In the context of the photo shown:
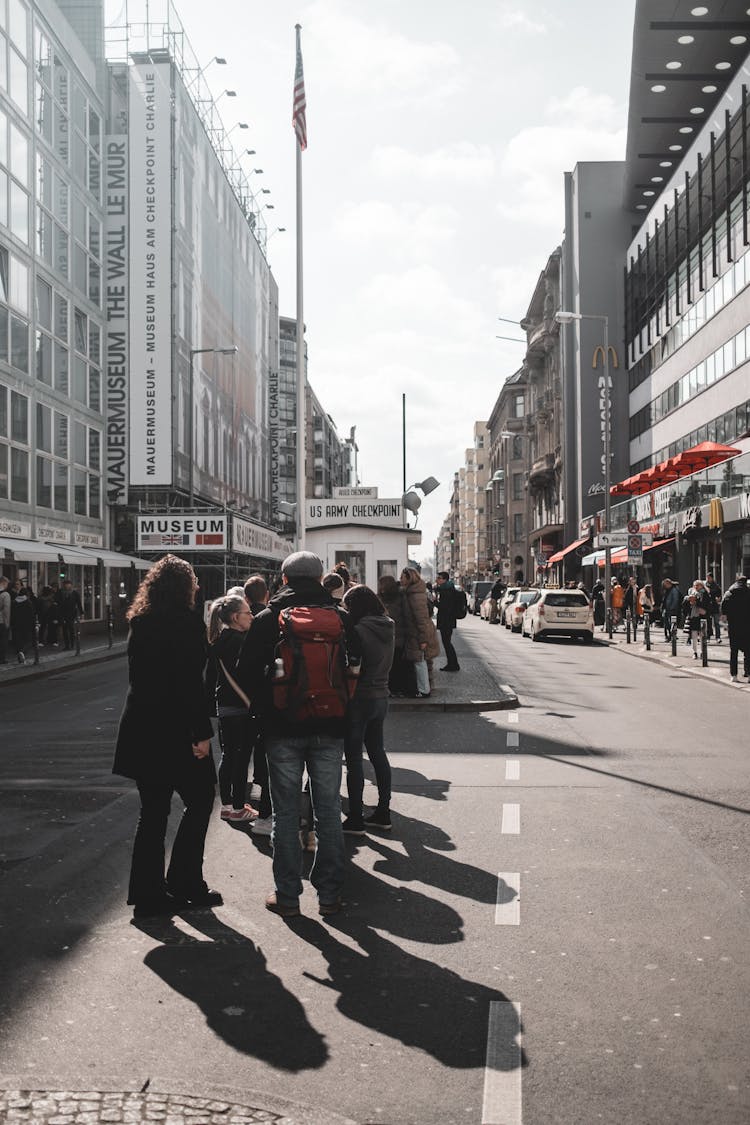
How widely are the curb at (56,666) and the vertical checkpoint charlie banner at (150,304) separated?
15.9m

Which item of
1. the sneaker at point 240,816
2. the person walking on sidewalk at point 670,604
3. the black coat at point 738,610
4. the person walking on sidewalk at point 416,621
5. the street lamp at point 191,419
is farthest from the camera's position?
the street lamp at point 191,419

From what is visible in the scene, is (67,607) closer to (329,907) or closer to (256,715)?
(256,715)

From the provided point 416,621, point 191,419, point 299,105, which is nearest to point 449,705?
point 416,621

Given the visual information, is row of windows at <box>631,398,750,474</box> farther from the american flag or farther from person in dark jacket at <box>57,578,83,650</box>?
person in dark jacket at <box>57,578,83,650</box>

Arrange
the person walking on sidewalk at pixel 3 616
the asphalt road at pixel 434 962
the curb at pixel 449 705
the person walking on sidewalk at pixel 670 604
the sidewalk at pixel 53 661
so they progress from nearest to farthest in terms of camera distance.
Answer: the asphalt road at pixel 434 962 → the curb at pixel 449 705 → the sidewalk at pixel 53 661 → the person walking on sidewalk at pixel 3 616 → the person walking on sidewalk at pixel 670 604

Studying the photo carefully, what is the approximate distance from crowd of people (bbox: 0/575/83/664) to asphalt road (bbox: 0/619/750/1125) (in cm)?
1453

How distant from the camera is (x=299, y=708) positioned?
5598 mm

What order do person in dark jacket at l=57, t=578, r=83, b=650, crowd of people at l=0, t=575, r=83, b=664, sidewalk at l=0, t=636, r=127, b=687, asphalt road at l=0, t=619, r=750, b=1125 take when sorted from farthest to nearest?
person in dark jacket at l=57, t=578, r=83, b=650 → crowd of people at l=0, t=575, r=83, b=664 → sidewalk at l=0, t=636, r=127, b=687 → asphalt road at l=0, t=619, r=750, b=1125

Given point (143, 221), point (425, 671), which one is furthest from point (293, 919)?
point (143, 221)

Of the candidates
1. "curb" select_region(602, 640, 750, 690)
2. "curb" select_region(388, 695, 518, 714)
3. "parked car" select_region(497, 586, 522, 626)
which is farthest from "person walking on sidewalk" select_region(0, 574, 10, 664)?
"parked car" select_region(497, 586, 522, 626)

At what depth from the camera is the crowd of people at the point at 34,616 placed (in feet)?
77.6

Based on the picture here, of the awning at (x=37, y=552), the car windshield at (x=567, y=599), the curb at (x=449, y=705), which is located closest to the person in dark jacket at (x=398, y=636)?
the curb at (x=449, y=705)

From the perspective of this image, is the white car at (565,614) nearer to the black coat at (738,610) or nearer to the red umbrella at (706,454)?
the red umbrella at (706,454)

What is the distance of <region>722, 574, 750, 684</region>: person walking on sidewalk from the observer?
18.6 metres
